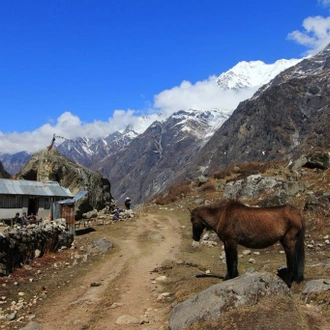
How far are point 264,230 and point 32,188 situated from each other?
29277mm

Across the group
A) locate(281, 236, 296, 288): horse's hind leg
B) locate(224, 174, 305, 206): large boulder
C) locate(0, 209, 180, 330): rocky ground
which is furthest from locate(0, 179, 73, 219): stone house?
locate(281, 236, 296, 288): horse's hind leg

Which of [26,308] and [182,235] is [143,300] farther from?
[182,235]

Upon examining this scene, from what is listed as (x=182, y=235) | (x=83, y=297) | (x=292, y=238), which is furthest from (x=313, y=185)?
(x=83, y=297)

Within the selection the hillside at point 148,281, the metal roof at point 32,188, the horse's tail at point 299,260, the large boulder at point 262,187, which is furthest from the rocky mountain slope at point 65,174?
the horse's tail at point 299,260

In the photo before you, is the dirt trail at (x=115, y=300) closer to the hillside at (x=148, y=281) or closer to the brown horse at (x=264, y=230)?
the hillside at (x=148, y=281)

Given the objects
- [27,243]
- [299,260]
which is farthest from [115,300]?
[27,243]

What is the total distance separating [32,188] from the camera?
119ft

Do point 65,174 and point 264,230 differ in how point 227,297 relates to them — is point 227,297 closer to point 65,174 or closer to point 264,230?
point 264,230

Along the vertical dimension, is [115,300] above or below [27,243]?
below

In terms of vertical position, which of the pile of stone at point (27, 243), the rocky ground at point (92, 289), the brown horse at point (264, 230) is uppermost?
the brown horse at point (264, 230)

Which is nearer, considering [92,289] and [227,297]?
[227,297]

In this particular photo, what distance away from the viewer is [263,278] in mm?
8758

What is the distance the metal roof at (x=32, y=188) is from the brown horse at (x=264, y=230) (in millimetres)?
26330

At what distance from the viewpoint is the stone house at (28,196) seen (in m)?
33.7
